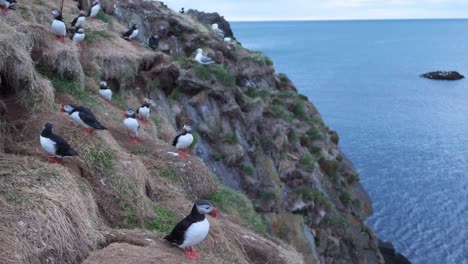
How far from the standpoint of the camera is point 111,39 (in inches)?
730

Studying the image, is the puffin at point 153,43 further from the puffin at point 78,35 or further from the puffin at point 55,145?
the puffin at point 55,145

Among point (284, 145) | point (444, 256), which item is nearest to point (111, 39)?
point (284, 145)

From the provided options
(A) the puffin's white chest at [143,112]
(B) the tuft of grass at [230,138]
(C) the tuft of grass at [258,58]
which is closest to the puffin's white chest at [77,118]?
(A) the puffin's white chest at [143,112]

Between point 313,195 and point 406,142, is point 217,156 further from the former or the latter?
point 406,142

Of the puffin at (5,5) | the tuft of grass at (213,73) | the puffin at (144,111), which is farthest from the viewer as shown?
the tuft of grass at (213,73)

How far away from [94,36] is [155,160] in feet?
26.8

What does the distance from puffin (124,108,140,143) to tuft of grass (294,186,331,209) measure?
34.5 ft

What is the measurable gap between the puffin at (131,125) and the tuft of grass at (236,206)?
2.58 metres

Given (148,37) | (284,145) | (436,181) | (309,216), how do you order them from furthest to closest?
(436,181) < (148,37) < (284,145) < (309,216)

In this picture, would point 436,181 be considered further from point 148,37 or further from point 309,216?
point 148,37

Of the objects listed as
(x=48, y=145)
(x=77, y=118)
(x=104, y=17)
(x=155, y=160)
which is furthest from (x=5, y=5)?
(x=104, y=17)

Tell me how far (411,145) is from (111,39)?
36.9 metres

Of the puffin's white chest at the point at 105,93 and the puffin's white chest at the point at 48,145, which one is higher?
the puffin's white chest at the point at 48,145

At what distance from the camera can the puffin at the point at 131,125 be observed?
12.0 metres
